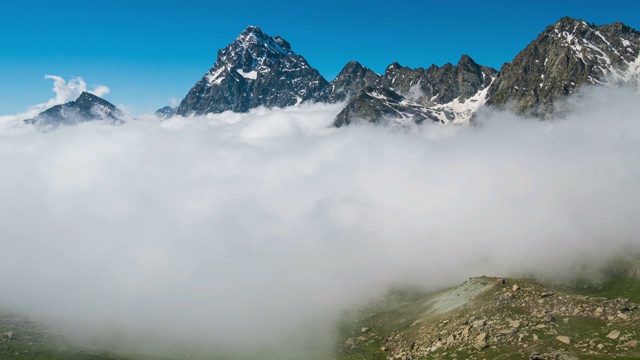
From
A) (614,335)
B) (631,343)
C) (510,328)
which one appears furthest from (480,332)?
(631,343)

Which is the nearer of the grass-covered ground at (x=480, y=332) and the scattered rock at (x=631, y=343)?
the scattered rock at (x=631, y=343)

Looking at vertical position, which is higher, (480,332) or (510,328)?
(480,332)

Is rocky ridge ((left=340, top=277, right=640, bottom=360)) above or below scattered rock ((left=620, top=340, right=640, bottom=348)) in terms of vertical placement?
above

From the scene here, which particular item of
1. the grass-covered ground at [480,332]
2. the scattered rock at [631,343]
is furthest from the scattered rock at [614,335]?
the scattered rock at [631,343]

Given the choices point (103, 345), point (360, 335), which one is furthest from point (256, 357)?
point (103, 345)

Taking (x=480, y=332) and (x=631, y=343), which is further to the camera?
(x=480, y=332)

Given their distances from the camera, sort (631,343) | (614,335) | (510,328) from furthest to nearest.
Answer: (510,328) < (614,335) < (631,343)

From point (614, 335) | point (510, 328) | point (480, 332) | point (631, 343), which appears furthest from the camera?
point (480, 332)

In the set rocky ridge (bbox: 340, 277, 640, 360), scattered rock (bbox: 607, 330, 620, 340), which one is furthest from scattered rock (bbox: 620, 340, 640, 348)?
scattered rock (bbox: 607, 330, 620, 340)

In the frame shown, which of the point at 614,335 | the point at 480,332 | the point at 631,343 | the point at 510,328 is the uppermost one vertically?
→ the point at 480,332

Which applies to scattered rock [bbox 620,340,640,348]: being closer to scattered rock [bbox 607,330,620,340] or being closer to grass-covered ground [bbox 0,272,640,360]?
grass-covered ground [bbox 0,272,640,360]

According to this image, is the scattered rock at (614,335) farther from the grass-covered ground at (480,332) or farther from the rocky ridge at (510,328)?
the grass-covered ground at (480,332)

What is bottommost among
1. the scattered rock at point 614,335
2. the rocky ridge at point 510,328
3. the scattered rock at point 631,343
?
the scattered rock at point 631,343

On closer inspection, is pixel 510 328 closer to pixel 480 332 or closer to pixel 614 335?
pixel 480 332
